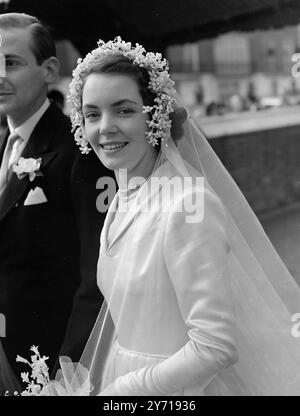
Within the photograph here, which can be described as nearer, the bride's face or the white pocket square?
the bride's face

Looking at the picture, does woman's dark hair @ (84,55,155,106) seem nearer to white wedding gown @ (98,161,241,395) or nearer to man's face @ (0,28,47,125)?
white wedding gown @ (98,161,241,395)

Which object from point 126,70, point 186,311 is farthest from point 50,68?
point 186,311

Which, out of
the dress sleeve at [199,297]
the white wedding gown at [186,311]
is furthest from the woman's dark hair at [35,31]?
the dress sleeve at [199,297]

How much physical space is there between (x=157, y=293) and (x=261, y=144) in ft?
2.42

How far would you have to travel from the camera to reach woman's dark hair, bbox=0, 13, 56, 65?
2.07m

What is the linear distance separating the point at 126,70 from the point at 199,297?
66 centimetres

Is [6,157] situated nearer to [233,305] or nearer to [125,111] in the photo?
[125,111]

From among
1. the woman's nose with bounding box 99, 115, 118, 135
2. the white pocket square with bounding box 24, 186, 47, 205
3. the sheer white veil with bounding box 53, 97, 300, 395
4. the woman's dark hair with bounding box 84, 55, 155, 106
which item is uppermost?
the woman's dark hair with bounding box 84, 55, 155, 106

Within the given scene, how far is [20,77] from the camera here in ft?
6.81

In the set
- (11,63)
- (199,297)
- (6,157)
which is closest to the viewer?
(199,297)

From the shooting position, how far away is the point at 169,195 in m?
1.61

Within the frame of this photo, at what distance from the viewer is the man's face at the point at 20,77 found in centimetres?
205

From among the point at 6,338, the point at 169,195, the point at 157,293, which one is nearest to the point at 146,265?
the point at 157,293

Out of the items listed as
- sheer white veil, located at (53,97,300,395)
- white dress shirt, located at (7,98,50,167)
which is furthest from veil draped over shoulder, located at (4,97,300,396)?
white dress shirt, located at (7,98,50,167)
